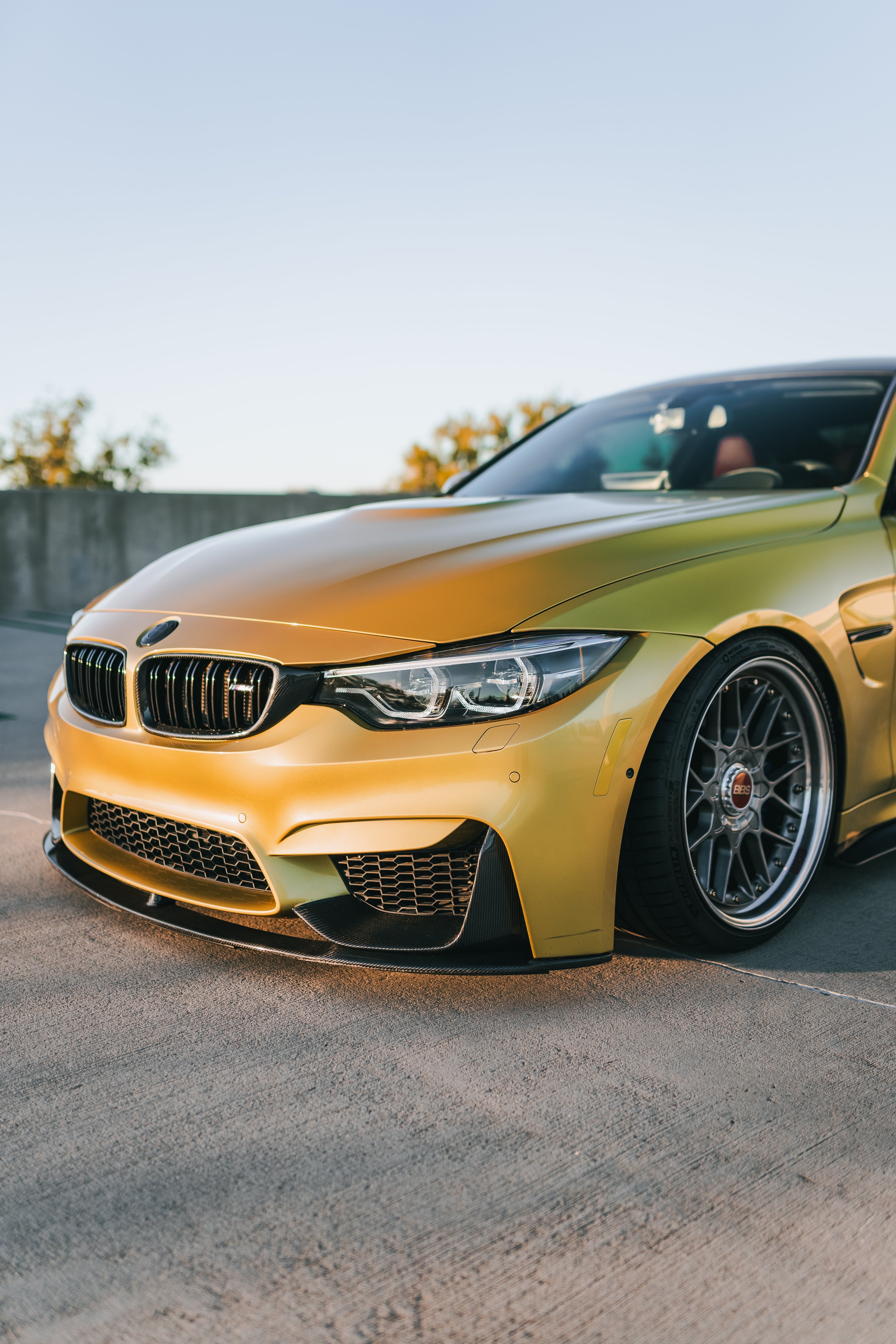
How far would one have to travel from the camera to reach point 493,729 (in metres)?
2.16

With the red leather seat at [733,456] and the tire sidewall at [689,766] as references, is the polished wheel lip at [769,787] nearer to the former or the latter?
the tire sidewall at [689,766]

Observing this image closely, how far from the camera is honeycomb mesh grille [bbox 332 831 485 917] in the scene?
2.20m

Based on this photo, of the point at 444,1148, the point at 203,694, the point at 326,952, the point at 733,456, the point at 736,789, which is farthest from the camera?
the point at 733,456

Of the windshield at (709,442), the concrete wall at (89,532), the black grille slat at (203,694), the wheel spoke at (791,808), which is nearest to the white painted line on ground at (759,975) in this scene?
the wheel spoke at (791,808)

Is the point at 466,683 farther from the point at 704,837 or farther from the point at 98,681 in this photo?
the point at 98,681

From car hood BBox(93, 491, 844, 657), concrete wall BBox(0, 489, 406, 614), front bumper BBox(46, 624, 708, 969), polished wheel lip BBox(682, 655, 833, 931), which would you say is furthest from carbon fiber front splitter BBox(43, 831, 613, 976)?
concrete wall BBox(0, 489, 406, 614)

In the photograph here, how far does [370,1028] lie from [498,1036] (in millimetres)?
251

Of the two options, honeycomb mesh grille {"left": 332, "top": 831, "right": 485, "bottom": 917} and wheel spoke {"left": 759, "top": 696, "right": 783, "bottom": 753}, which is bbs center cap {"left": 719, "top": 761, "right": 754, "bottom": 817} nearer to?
wheel spoke {"left": 759, "top": 696, "right": 783, "bottom": 753}

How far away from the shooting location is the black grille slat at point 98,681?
2.60m

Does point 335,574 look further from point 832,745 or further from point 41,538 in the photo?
point 41,538

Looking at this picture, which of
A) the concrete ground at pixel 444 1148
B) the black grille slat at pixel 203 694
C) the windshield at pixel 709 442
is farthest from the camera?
the windshield at pixel 709 442

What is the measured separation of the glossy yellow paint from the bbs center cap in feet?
1.10

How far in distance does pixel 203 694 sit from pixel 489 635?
64 centimetres

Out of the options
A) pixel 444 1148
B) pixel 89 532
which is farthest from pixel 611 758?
pixel 89 532
